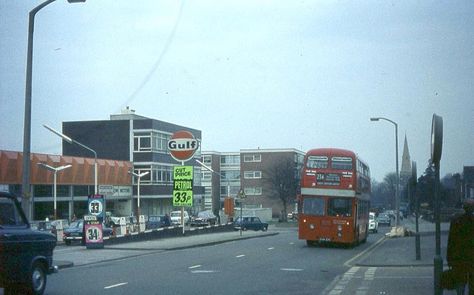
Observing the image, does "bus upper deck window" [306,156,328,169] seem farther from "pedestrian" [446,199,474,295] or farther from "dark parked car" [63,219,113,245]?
"pedestrian" [446,199,474,295]

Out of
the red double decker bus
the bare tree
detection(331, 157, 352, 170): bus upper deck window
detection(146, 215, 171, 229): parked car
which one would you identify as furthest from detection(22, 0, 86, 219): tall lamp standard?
Result: the bare tree

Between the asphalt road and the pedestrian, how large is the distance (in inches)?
229

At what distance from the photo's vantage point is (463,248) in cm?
1113

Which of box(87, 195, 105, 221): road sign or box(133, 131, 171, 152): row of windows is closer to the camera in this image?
box(87, 195, 105, 221): road sign

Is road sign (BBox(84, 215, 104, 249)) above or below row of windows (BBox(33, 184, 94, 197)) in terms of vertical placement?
below

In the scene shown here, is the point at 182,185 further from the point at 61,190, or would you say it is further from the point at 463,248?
the point at 463,248

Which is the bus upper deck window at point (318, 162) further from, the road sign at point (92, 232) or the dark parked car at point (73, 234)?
the dark parked car at point (73, 234)

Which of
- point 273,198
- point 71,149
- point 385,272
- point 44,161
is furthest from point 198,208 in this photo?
point 385,272

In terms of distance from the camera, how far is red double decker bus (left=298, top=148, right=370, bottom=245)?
3534cm

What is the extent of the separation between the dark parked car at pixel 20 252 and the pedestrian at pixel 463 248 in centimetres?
782

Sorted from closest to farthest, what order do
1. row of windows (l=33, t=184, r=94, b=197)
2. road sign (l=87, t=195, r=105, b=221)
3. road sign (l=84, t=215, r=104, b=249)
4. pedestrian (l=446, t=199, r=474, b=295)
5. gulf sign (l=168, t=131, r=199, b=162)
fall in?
pedestrian (l=446, t=199, r=474, b=295) → road sign (l=84, t=215, r=104, b=249) → road sign (l=87, t=195, r=105, b=221) → gulf sign (l=168, t=131, r=199, b=162) → row of windows (l=33, t=184, r=94, b=197)

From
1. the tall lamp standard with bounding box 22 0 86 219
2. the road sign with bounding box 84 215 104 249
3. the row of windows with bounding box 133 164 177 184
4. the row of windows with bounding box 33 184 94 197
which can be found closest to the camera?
the tall lamp standard with bounding box 22 0 86 219

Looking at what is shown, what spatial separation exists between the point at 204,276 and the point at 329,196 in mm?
16003

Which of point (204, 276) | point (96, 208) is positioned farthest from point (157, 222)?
point (204, 276)
